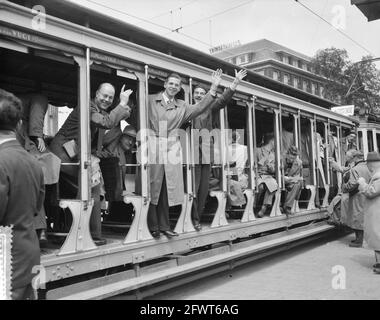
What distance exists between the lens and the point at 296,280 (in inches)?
229

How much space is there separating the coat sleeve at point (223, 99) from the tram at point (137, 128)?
1.11 ft

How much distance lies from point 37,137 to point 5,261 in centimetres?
207

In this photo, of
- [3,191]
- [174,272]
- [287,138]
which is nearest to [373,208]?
[287,138]

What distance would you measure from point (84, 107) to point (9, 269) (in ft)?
6.91

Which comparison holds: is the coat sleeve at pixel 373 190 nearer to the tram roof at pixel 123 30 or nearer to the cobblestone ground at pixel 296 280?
the cobblestone ground at pixel 296 280

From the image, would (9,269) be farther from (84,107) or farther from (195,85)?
(195,85)

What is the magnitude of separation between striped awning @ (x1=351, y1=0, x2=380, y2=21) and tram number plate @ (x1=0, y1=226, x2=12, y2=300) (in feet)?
Answer: 12.1

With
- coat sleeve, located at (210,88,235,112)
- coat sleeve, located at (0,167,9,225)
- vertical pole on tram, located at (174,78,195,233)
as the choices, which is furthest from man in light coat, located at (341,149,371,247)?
coat sleeve, located at (0,167,9,225)

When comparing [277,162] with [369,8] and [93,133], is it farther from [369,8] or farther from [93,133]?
[93,133]

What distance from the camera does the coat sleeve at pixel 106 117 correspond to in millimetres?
4156

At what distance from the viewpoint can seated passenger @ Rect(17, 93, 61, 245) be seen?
152 inches

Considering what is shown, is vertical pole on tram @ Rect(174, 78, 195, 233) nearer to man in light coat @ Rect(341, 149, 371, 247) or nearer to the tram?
the tram

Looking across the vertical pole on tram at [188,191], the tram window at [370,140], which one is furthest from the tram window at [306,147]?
the tram window at [370,140]

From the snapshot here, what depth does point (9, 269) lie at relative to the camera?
2176 mm
